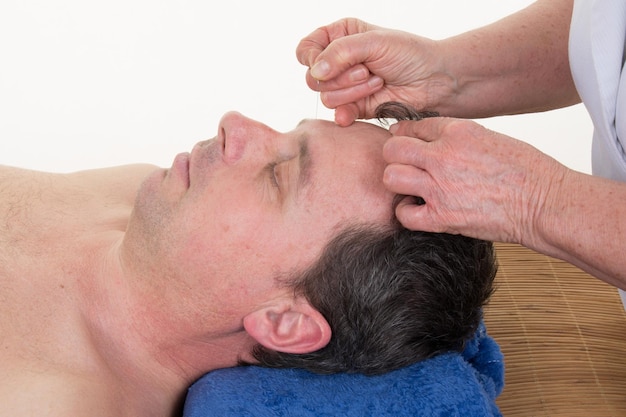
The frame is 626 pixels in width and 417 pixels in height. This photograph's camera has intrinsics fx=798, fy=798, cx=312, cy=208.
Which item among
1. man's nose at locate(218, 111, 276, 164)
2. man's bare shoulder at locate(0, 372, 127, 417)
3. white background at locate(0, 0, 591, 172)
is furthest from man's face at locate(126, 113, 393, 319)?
white background at locate(0, 0, 591, 172)

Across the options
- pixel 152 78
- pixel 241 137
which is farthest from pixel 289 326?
pixel 152 78

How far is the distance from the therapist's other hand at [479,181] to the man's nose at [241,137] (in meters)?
0.32

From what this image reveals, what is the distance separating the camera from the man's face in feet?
5.21

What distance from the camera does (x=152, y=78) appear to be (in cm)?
337

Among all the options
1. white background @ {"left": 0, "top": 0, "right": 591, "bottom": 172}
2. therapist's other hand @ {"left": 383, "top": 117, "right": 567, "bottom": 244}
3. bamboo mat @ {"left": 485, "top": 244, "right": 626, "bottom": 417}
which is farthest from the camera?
white background @ {"left": 0, "top": 0, "right": 591, "bottom": 172}

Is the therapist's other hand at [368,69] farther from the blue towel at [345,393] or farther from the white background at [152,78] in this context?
the white background at [152,78]

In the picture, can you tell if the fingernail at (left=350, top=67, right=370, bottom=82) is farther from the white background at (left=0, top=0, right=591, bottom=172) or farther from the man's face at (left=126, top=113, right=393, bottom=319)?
the white background at (left=0, top=0, right=591, bottom=172)

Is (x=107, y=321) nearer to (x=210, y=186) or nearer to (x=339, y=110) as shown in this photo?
(x=210, y=186)

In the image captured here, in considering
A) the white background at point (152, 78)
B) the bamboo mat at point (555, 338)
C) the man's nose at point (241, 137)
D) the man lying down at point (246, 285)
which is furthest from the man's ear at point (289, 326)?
the white background at point (152, 78)

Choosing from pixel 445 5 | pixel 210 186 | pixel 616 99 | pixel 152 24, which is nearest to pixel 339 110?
pixel 210 186

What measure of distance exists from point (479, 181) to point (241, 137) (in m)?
0.51

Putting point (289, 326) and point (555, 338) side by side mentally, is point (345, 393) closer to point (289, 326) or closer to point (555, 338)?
point (289, 326)

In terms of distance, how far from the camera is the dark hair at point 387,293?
62.9 inches

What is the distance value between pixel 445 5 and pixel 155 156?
1599 mm
